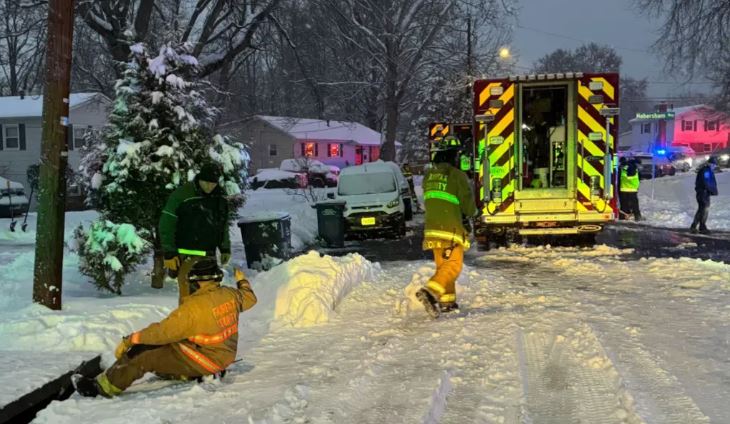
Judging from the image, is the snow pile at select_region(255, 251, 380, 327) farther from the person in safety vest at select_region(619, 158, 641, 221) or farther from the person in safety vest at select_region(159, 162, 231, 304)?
the person in safety vest at select_region(619, 158, 641, 221)

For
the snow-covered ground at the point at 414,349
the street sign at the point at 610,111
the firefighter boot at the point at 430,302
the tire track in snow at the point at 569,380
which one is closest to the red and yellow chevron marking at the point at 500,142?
the street sign at the point at 610,111

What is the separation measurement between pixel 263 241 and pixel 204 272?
584 cm

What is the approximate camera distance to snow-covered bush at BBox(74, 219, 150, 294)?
738 centimetres

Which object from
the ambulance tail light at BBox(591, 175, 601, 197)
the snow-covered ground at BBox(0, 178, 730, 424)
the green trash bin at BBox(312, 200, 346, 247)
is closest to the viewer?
the snow-covered ground at BBox(0, 178, 730, 424)

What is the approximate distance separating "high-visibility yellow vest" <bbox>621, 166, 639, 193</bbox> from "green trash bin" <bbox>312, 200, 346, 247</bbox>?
8587 mm

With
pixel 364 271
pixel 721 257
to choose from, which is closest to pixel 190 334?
pixel 364 271

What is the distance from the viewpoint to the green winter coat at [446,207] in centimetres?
691

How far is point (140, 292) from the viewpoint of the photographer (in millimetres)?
8070

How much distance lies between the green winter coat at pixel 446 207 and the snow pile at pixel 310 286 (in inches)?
50.4

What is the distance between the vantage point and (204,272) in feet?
16.0

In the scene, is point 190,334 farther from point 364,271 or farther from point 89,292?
point 364,271

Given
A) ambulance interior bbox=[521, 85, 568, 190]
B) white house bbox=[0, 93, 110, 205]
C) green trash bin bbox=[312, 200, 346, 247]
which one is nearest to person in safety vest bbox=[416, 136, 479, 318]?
ambulance interior bbox=[521, 85, 568, 190]

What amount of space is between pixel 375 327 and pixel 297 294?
1010 millimetres

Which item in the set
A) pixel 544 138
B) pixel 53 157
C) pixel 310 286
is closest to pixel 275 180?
pixel 544 138
